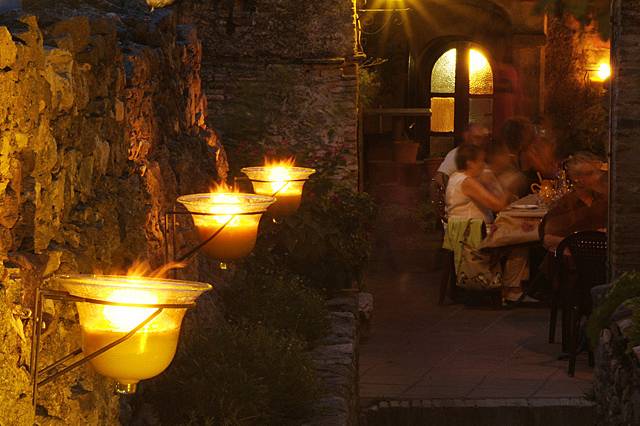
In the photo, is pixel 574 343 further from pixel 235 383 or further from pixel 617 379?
pixel 235 383

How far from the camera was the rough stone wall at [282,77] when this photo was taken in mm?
12086

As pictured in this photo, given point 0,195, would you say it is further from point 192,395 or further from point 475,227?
point 475,227

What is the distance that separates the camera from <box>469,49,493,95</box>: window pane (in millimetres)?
17250

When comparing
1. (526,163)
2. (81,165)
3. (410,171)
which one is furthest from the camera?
(410,171)

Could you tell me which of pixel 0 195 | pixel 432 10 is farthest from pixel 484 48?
pixel 0 195

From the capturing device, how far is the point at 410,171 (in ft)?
52.2

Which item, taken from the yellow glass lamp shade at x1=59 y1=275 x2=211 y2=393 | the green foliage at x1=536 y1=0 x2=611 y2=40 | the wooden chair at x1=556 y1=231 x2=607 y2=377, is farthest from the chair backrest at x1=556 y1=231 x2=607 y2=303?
the green foliage at x1=536 y1=0 x2=611 y2=40

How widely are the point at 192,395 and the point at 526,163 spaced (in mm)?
8133

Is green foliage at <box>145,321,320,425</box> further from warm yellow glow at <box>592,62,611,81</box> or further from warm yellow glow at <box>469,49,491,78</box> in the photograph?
warm yellow glow at <box>469,49,491,78</box>

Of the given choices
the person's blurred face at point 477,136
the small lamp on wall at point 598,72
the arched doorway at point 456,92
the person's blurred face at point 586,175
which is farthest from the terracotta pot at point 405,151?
the person's blurred face at point 586,175

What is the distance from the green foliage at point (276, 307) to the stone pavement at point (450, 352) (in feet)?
2.17

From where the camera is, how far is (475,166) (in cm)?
997

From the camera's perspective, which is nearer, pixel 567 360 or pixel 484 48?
pixel 567 360

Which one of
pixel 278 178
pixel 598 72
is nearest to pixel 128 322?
pixel 278 178
